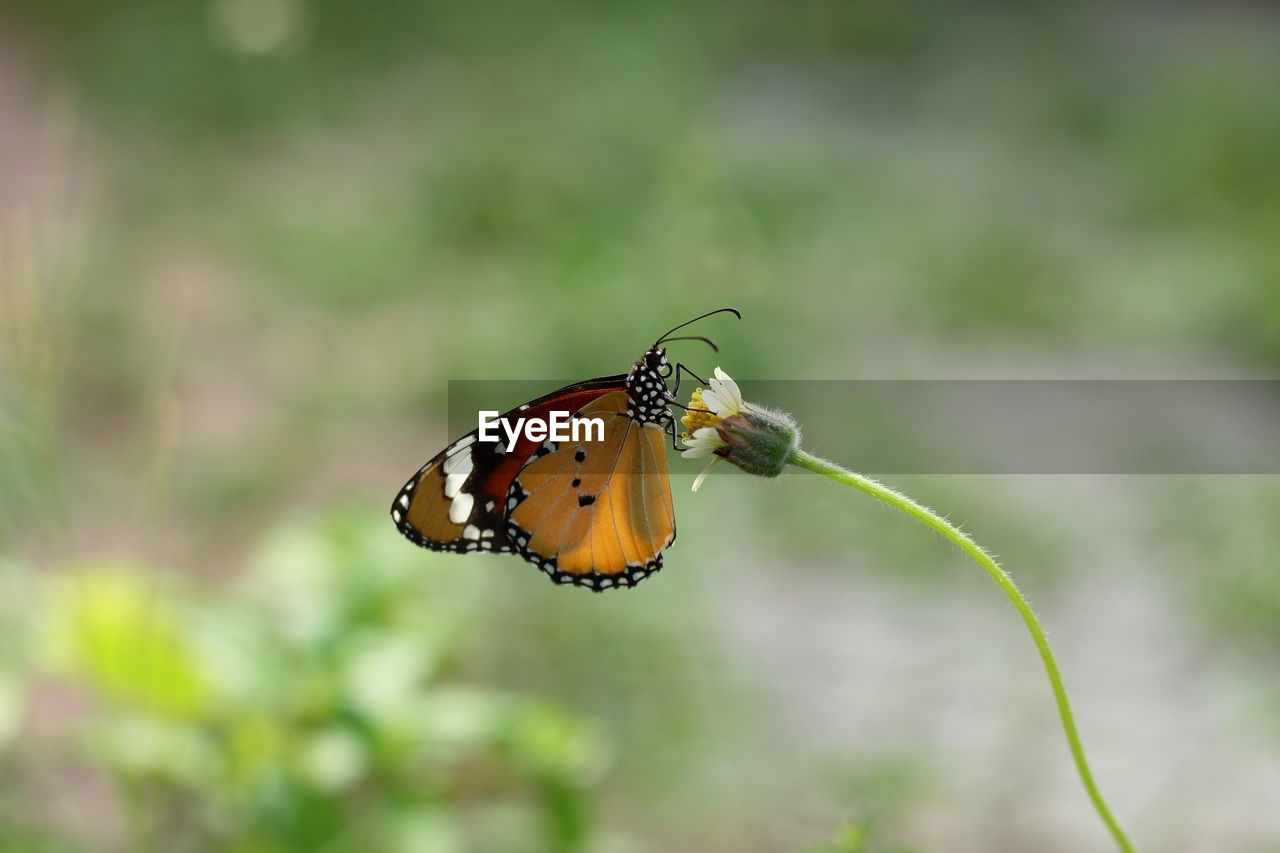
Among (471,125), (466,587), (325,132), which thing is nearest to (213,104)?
(325,132)

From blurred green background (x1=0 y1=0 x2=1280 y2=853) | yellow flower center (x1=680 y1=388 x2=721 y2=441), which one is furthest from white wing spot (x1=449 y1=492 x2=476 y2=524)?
yellow flower center (x1=680 y1=388 x2=721 y2=441)

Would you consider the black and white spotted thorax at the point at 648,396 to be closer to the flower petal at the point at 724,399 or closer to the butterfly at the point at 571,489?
the butterfly at the point at 571,489

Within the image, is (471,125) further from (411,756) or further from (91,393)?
(411,756)

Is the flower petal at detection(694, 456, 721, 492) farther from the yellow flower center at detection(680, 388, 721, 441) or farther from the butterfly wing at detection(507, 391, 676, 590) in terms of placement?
the butterfly wing at detection(507, 391, 676, 590)

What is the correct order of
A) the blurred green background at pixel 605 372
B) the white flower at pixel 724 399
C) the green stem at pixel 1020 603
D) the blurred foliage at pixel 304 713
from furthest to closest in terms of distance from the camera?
the blurred green background at pixel 605 372
the blurred foliage at pixel 304 713
the white flower at pixel 724 399
the green stem at pixel 1020 603

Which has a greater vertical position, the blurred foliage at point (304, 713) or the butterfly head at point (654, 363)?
the butterfly head at point (654, 363)

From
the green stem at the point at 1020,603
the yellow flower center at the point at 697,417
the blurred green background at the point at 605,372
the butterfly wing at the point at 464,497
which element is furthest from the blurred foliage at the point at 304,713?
the green stem at the point at 1020,603
